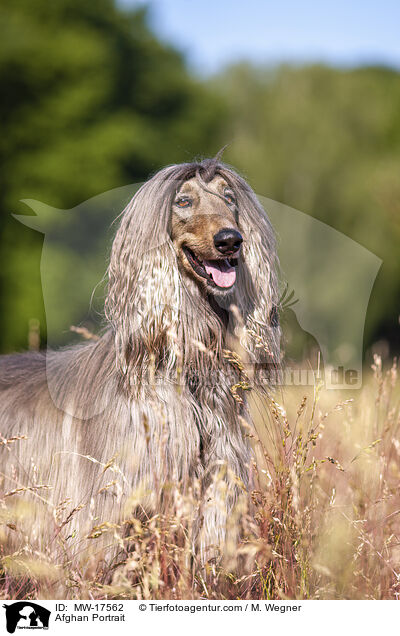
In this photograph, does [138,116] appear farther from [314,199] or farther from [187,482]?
[187,482]

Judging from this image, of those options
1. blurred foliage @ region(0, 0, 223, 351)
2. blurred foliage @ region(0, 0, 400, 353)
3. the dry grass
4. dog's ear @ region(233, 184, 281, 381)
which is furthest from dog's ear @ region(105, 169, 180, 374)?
blurred foliage @ region(0, 0, 223, 351)

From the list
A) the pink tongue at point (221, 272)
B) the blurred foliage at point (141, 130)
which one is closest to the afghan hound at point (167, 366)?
the pink tongue at point (221, 272)

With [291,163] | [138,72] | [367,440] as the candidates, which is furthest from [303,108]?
[367,440]

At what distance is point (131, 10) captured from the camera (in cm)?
1752

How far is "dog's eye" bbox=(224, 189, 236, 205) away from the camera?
3.48 m

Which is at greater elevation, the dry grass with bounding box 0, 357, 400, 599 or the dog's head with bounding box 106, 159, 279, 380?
the dog's head with bounding box 106, 159, 279, 380

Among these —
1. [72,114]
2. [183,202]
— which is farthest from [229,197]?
[72,114]

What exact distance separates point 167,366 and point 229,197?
88 cm

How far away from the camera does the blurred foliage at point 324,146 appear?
19.4m

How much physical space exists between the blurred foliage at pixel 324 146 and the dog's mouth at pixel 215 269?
1525 centimetres

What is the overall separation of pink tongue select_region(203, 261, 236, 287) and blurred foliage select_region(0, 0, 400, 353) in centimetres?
852
